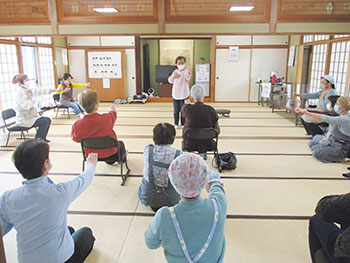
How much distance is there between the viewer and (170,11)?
155 inches

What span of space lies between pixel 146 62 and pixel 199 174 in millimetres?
9240

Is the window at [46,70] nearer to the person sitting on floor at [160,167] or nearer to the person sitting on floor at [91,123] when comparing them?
the person sitting on floor at [91,123]

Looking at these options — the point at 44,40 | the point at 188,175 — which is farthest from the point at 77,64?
the point at 188,175

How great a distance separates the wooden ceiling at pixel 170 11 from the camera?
12.7 ft

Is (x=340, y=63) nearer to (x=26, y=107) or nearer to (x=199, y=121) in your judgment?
(x=199, y=121)

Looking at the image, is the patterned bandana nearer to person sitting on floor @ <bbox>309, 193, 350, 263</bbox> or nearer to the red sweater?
person sitting on floor @ <bbox>309, 193, 350, 263</bbox>

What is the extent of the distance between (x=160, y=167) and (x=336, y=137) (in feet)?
8.63

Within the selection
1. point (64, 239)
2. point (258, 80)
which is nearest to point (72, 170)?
point (64, 239)

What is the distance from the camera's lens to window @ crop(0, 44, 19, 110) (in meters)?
6.50

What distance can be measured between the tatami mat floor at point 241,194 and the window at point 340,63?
1.79 metres

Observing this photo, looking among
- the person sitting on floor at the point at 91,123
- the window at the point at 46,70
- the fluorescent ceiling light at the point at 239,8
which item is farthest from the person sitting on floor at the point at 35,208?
the window at the point at 46,70

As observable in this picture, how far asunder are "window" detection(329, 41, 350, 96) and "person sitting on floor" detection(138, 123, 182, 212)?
517 cm

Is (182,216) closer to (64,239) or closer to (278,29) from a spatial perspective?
(64,239)

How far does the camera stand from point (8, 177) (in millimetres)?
3416
